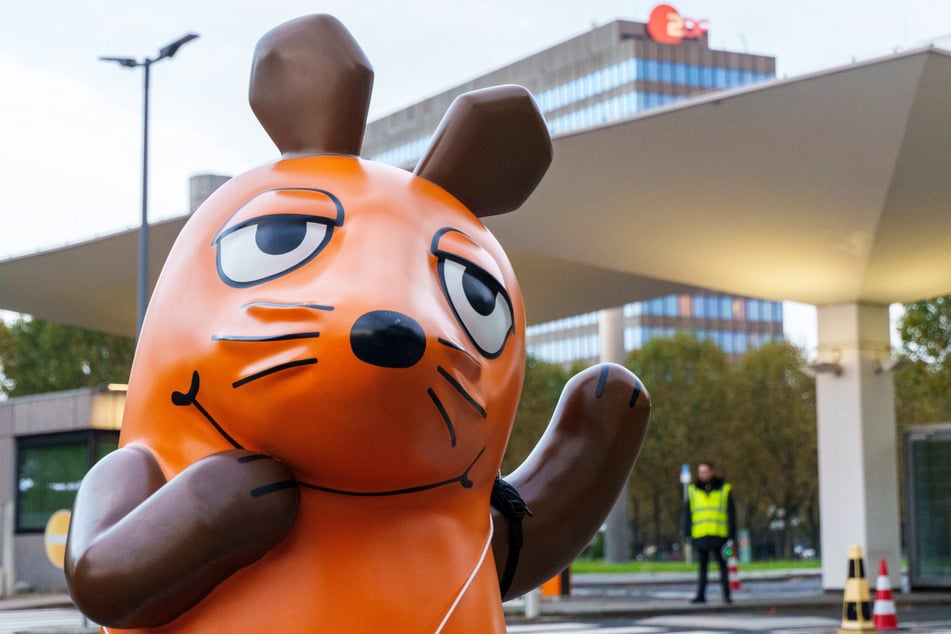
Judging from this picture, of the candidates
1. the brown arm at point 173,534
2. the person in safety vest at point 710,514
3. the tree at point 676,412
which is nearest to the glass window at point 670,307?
the tree at point 676,412

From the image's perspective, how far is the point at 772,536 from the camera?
6200 centimetres

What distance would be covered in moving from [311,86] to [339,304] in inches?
27.9

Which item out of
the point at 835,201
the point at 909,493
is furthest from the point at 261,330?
the point at 909,493

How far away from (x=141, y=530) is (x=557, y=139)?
1069cm

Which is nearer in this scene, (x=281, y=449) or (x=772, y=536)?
(x=281, y=449)

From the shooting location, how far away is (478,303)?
3.46 meters

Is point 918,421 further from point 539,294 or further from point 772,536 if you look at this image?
point 539,294

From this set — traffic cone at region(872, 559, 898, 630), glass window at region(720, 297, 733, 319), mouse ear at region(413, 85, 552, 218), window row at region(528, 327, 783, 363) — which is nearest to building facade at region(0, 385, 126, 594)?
traffic cone at region(872, 559, 898, 630)

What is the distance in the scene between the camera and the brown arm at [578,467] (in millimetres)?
3969

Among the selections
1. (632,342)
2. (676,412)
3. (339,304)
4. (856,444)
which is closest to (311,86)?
(339,304)

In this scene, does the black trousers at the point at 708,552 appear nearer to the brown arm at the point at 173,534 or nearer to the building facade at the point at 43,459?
the building facade at the point at 43,459

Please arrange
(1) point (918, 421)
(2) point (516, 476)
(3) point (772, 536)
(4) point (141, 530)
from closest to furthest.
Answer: (4) point (141, 530) → (2) point (516, 476) → (1) point (918, 421) → (3) point (772, 536)

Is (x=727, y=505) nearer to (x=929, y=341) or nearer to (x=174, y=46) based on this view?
(x=174, y=46)

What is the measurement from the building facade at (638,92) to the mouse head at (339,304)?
227 feet
